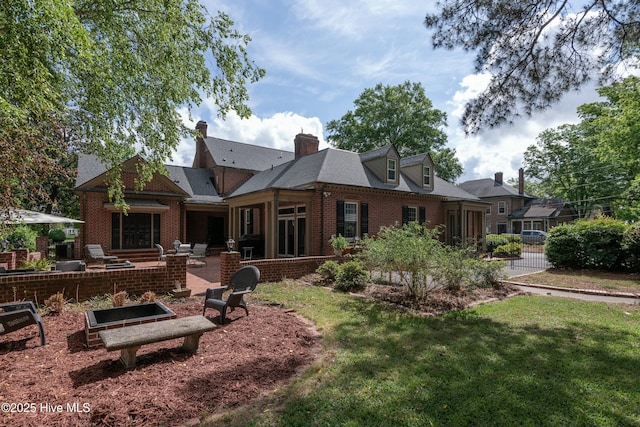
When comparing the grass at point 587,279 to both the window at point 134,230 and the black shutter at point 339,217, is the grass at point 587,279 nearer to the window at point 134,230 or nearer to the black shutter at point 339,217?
the black shutter at point 339,217

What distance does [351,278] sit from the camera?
30.1ft

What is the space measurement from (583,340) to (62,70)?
11201mm

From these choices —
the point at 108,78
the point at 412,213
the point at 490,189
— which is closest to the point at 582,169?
the point at 490,189

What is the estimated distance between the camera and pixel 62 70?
697cm

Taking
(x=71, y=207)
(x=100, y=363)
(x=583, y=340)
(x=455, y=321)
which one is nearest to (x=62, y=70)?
(x=100, y=363)

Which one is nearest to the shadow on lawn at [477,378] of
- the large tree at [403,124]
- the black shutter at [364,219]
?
the black shutter at [364,219]

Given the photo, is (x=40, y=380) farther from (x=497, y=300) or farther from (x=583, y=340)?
(x=497, y=300)

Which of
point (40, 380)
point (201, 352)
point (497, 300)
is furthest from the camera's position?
point (497, 300)

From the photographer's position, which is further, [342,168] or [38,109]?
[342,168]

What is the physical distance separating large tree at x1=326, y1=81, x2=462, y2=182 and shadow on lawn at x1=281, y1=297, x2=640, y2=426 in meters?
29.7

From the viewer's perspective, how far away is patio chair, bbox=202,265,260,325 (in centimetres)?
600

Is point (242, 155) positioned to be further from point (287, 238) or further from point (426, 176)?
point (426, 176)

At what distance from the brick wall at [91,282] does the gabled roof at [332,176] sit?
21.4ft

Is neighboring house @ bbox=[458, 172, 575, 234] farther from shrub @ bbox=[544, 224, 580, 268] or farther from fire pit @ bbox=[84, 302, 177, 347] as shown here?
fire pit @ bbox=[84, 302, 177, 347]
